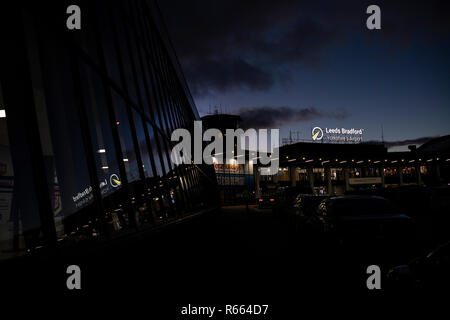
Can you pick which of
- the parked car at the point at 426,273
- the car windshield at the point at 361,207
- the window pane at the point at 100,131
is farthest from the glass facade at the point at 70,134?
the car windshield at the point at 361,207

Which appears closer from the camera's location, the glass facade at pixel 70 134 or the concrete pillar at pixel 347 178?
the glass facade at pixel 70 134

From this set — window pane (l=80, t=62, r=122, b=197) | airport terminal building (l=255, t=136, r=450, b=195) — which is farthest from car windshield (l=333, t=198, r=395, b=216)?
airport terminal building (l=255, t=136, r=450, b=195)

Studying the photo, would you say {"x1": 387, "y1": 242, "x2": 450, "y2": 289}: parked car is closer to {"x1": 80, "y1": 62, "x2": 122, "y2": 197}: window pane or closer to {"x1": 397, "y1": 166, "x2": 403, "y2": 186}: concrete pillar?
{"x1": 80, "y1": 62, "x2": 122, "y2": 197}: window pane

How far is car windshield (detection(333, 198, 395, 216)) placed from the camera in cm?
841

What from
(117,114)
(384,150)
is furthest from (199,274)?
(384,150)

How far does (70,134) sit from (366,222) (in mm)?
6188

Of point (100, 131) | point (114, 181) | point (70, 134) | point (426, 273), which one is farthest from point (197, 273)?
point (426, 273)

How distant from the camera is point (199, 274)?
7.88 meters

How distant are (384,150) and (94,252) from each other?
419ft

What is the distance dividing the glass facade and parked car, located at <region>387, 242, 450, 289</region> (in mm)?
3444

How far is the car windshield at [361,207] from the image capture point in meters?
8.41

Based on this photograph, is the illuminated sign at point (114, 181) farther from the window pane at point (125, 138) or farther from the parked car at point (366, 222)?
the parked car at point (366, 222)

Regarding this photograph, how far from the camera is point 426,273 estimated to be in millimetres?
3119
